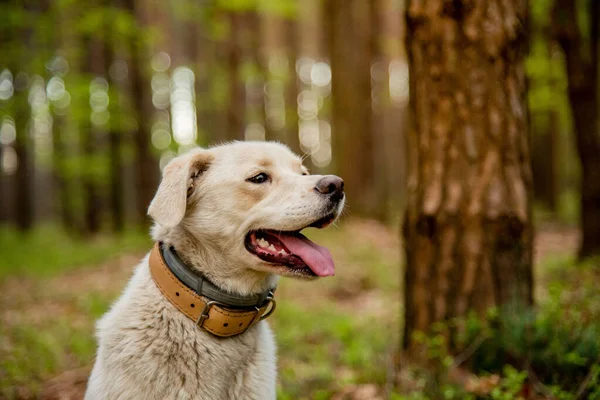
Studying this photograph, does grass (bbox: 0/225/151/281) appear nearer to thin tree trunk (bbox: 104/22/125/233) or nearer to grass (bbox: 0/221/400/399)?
grass (bbox: 0/221/400/399)

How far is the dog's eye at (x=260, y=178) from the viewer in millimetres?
3043

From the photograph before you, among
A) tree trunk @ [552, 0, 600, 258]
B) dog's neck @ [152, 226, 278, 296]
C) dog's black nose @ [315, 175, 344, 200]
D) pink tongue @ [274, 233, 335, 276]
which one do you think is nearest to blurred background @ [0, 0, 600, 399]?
tree trunk @ [552, 0, 600, 258]

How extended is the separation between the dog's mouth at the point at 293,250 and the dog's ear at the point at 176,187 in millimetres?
439

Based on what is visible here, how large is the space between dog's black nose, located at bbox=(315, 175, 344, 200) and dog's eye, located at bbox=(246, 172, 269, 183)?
1.13ft

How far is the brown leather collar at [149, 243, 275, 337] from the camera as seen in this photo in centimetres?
264

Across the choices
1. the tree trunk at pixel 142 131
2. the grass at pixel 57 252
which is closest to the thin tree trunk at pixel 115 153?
the tree trunk at pixel 142 131

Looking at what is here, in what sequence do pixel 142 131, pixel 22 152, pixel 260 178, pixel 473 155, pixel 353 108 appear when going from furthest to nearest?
pixel 22 152 < pixel 142 131 < pixel 353 108 < pixel 473 155 < pixel 260 178

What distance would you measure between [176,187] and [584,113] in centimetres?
660

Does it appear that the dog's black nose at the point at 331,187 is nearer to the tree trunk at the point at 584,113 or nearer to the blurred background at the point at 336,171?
the blurred background at the point at 336,171

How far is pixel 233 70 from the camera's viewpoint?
14.3 meters

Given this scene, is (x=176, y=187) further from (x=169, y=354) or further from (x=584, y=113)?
(x=584, y=113)

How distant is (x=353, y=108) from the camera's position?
13953 millimetres

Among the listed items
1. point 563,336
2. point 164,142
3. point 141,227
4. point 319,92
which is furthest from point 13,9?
point 319,92

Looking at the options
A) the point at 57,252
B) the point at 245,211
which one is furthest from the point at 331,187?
the point at 57,252
